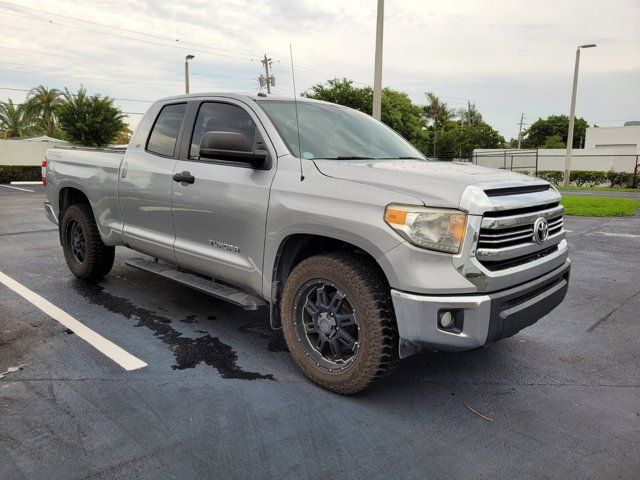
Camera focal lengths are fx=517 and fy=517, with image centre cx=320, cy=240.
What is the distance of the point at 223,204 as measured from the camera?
3.78 metres

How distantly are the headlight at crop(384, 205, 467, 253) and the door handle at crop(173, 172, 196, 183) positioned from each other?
1903 mm

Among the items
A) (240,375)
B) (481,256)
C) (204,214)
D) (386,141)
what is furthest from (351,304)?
(386,141)

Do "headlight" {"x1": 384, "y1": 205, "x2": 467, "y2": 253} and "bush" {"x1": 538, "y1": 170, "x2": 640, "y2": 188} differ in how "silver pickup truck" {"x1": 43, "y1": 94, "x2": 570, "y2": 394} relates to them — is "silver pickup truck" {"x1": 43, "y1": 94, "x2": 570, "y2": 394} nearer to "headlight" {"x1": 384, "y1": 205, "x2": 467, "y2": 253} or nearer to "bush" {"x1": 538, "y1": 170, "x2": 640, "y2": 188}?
"headlight" {"x1": 384, "y1": 205, "x2": 467, "y2": 253}

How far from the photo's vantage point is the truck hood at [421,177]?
2812mm

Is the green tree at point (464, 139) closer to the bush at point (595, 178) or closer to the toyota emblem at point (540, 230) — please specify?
the bush at point (595, 178)

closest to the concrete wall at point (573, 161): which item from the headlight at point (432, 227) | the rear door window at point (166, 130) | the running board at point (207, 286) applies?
the rear door window at point (166, 130)

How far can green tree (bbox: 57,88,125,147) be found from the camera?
1156 inches

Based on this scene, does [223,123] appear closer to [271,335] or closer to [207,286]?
[207,286]

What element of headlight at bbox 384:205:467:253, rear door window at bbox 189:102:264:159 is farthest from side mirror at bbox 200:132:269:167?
headlight at bbox 384:205:467:253

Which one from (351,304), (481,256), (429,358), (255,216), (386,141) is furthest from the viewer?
(386,141)

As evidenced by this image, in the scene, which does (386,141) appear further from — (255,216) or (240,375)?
(240,375)

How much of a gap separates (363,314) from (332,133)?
1.65m

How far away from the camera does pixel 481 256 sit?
9.13 feet

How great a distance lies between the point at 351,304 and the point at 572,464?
1.38 metres
